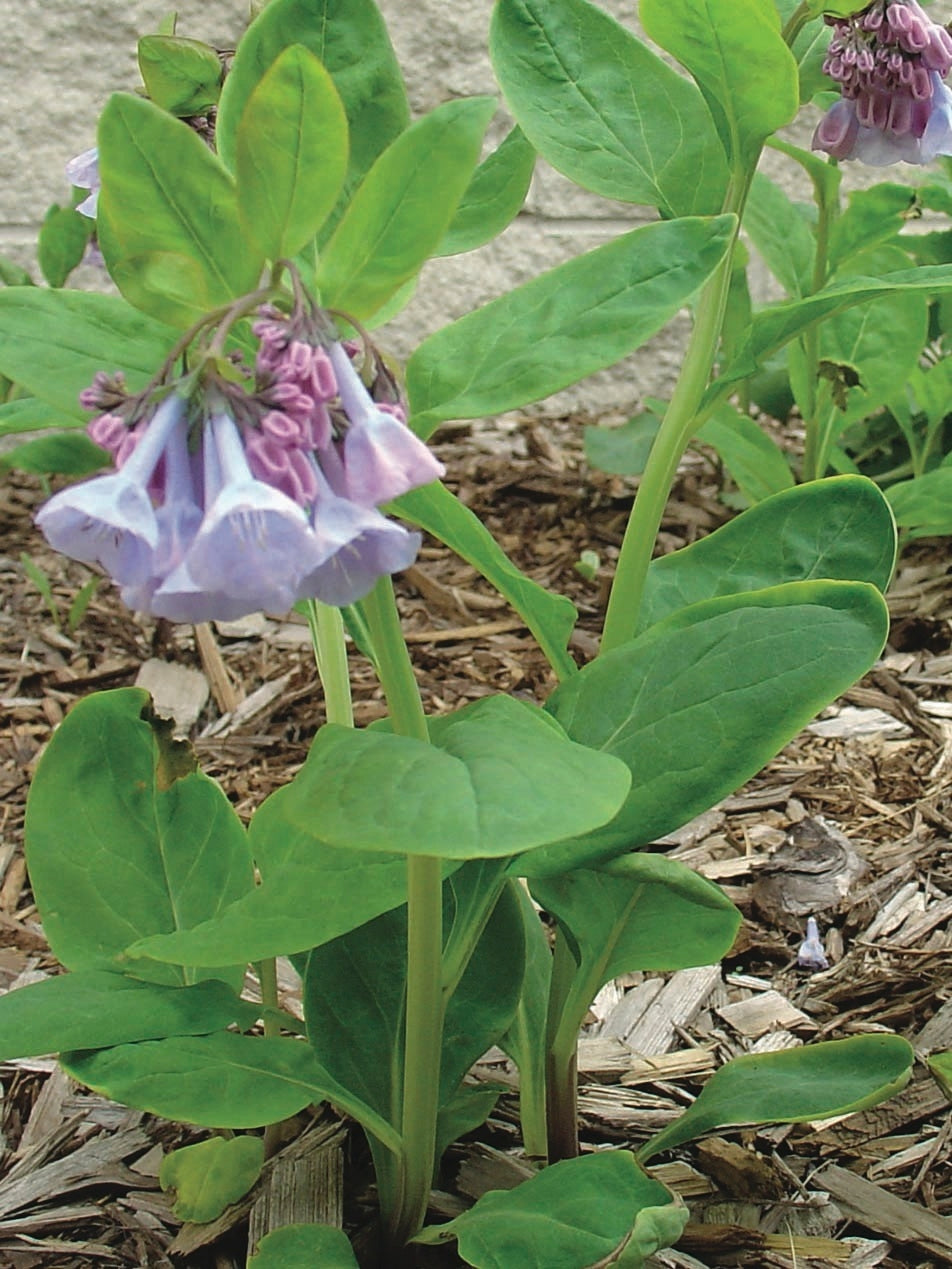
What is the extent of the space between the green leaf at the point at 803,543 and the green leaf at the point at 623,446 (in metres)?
1.15

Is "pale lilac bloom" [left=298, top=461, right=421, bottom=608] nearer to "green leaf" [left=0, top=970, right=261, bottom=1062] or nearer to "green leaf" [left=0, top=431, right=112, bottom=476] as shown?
"green leaf" [left=0, top=970, right=261, bottom=1062]

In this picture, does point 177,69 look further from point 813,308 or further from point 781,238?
point 781,238

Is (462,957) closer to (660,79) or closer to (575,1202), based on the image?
(575,1202)

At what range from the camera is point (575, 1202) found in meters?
0.80

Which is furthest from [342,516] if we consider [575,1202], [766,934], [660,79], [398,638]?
[766,934]

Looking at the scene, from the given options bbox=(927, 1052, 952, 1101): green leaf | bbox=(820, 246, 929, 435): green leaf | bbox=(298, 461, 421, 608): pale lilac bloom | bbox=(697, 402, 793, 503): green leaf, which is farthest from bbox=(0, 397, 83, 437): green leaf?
bbox=(820, 246, 929, 435): green leaf

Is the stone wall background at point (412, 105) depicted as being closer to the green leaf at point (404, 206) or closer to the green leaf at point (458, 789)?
the green leaf at point (404, 206)

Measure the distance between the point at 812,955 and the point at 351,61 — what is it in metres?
0.89

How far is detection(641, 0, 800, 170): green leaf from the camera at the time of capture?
2.84ft

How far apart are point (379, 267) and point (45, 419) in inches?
10.8

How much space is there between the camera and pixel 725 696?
2.53ft

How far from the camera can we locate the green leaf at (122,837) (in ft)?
3.00

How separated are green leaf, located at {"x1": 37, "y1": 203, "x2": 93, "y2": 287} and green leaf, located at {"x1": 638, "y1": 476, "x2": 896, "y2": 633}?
124 centimetres

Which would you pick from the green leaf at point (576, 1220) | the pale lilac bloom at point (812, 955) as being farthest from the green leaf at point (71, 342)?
the pale lilac bloom at point (812, 955)
